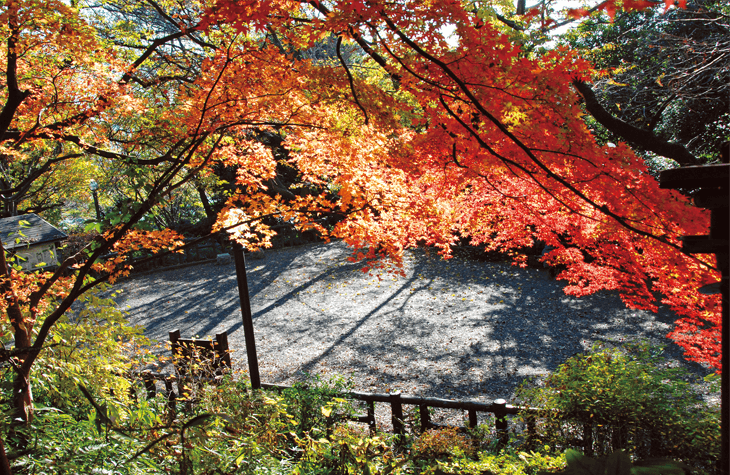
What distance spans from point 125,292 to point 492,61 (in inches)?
615

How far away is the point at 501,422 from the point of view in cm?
472

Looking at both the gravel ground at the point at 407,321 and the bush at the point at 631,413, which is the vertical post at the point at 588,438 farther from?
the gravel ground at the point at 407,321

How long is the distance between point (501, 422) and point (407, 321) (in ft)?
18.4

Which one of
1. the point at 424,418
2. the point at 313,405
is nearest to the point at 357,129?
the point at 313,405

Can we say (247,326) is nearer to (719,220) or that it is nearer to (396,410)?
(396,410)

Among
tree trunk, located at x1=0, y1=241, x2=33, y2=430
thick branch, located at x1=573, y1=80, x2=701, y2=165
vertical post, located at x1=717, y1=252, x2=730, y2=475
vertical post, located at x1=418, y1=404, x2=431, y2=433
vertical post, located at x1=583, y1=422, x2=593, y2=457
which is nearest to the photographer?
vertical post, located at x1=717, y1=252, x2=730, y2=475

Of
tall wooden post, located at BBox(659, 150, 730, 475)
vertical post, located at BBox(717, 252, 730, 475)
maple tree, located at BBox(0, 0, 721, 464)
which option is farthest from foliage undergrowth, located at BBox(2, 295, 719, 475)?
tall wooden post, located at BBox(659, 150, 730, 475)

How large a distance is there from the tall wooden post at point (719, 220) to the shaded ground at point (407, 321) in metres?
4.73

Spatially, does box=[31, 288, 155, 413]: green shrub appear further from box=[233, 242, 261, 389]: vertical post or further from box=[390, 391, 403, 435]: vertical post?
box=[390, 391, 403, 435]: vertical post

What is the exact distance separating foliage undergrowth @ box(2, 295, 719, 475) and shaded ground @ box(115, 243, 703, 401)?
2.91 metres

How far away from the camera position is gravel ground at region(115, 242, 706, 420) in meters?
7.79

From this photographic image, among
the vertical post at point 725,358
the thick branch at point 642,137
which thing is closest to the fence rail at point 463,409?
the vertical post at point 725,358

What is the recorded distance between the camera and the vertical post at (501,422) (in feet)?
14.9

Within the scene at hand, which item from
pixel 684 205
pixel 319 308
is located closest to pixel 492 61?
pixel 684 205
